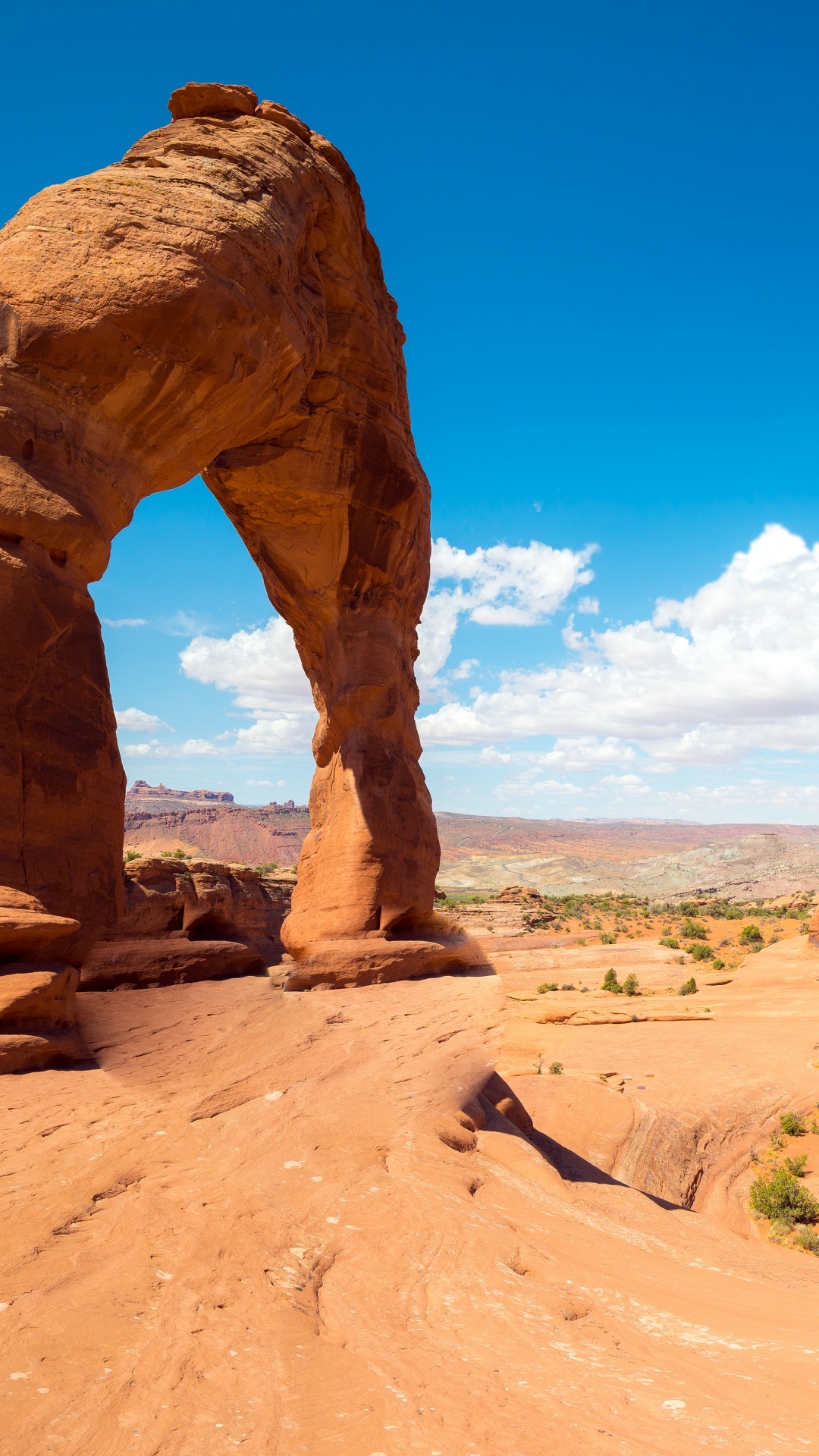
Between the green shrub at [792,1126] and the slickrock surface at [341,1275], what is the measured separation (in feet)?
10.8

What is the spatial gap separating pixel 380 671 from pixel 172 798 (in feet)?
575

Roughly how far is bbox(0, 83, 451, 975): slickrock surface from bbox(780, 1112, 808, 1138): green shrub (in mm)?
6282

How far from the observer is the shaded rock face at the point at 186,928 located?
970 cm

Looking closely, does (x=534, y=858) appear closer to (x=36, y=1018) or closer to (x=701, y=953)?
(x=701, y=953)

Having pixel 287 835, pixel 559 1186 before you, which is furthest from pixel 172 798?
pixel 559 1186

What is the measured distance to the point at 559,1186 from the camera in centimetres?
595

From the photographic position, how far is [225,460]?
14977 mm

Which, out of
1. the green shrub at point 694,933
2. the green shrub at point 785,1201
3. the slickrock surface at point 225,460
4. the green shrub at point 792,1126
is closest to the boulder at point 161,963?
the slickrock surface at point 225,460

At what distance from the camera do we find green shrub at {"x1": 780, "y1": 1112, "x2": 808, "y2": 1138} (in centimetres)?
1133

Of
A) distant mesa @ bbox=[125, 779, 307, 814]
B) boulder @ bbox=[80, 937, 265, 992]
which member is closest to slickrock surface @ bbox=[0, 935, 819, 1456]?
boulder @ bbox=[80, 937, 265, 992]

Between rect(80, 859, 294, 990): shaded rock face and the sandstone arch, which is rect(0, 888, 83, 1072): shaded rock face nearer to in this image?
the sandstone arch

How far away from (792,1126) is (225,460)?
611 inches

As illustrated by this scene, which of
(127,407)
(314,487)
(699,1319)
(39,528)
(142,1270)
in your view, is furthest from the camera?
(314,487)

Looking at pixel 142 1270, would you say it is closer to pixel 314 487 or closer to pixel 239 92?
pixel 314 487
